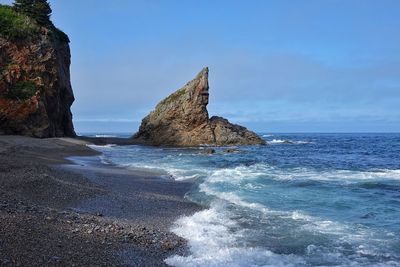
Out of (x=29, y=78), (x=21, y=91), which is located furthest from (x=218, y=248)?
(x=29, y=78)

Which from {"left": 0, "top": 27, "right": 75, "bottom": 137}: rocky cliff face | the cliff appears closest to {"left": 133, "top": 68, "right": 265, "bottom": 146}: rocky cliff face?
{"left": 0, "top": 27, "right": 75, "bottom": 137}: rocky cliff face

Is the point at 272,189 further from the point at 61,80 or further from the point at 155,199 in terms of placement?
the point at 61,80

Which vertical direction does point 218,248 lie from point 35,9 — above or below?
below

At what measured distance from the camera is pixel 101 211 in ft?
41.8

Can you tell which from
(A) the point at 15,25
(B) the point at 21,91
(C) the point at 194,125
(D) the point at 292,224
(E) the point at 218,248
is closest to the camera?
(E) the point at 218,248

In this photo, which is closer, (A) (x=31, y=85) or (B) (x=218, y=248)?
(B) (x=218, y=248)

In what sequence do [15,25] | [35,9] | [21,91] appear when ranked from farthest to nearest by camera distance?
[35,9]
[15,25]
[21,91]

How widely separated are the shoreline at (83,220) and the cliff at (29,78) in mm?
28856

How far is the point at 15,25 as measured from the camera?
4922cm

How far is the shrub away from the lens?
45.2 metres

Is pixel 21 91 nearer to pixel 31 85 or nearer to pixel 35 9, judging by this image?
pixel 31 85

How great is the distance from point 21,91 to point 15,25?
8687 mm

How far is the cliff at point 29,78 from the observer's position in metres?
44.9

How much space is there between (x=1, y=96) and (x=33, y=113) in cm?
376
